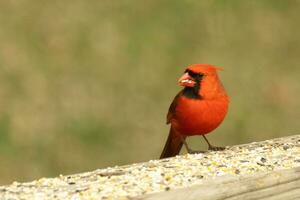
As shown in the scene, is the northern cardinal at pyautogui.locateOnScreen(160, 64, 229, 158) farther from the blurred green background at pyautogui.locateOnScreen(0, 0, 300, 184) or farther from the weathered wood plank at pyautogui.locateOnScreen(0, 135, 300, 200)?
the blurred green background at pyautogui.locateOnScreen(0, 0, 300, 184)

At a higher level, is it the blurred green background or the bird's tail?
the blurred green background

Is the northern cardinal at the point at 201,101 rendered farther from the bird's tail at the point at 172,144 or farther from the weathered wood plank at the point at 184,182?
the weathered wood plank at the point at 184,182

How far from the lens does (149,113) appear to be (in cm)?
678

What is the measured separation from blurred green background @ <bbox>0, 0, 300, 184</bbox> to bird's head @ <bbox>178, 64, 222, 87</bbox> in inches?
109

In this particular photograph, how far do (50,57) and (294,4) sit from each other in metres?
2.20

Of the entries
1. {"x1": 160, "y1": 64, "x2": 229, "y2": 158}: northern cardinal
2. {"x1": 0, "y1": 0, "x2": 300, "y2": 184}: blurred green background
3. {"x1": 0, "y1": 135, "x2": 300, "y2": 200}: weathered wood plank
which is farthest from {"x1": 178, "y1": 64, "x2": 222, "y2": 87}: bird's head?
{"x1": 0, "y1": 0, "x2": 300, "y2": 184}: blurred green background

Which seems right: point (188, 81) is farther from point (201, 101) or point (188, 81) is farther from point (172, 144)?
point (172, 144)

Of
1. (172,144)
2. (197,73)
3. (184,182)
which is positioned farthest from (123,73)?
(184,182)

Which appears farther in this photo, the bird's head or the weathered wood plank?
the bird's head

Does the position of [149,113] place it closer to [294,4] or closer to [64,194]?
[294,4]

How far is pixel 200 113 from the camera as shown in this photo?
11.6 feet

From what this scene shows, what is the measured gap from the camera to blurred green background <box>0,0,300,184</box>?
21.2 ft

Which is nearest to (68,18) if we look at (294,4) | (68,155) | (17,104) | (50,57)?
(50,57)

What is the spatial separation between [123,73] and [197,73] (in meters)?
3.53
